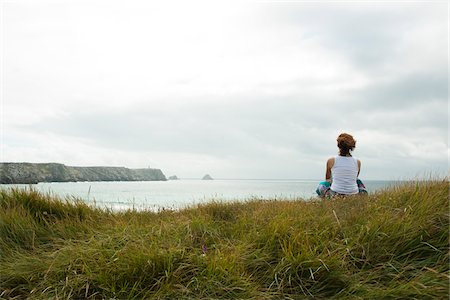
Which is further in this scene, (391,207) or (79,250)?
(391,207)

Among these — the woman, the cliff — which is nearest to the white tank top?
the woman

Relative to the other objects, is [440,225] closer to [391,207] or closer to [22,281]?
[391,207]

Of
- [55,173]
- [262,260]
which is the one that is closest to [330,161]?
[262,260]

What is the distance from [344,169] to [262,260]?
5458 mm

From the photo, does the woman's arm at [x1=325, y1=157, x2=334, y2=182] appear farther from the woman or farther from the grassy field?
the grassy field

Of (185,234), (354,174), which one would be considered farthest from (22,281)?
(354,174)

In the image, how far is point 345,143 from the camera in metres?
8.36

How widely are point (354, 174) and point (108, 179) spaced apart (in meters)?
189

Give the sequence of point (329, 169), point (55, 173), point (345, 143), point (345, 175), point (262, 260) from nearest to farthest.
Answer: point (262, 260) → point (345, 175) → point (345, 143) → point (329, 169) → point (55, 173)

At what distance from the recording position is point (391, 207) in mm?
4539

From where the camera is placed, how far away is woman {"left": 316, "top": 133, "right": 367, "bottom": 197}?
8242 millimetres

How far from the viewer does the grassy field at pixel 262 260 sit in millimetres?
3098

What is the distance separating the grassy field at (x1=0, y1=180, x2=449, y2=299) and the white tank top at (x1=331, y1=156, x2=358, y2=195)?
11.2 ft

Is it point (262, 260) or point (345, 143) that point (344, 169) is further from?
point (262, 260)
